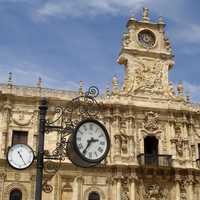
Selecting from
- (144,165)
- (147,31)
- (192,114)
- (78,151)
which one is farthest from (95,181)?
(78,151)

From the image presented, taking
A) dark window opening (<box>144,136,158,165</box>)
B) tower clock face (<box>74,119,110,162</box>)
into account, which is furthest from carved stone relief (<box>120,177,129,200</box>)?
tower clock face (<box>74,119,110,162</box>)

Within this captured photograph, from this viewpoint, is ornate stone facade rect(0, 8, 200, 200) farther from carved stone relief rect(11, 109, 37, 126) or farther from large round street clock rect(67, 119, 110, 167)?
large round street clock rect(67, 119, 110, 167)

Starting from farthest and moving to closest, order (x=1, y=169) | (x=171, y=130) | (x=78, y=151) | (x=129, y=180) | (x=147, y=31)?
(x=147, y=31) → (x=171, y=130) → (x=129, y=180) → (x=1, y=169) → (x=78, y=151)

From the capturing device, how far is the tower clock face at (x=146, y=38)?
86.0 feet

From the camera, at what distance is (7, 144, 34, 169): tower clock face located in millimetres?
6270

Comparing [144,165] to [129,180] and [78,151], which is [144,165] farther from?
[78,151]

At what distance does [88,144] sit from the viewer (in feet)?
19.6

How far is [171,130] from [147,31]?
21.6ft

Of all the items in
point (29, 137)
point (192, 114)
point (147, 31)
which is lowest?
point (29, 137)

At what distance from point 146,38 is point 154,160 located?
7.96m

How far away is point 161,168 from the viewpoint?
75.7 ft

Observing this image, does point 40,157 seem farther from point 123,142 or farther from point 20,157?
point 123,142

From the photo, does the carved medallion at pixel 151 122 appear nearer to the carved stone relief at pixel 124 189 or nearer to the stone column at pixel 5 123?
the carved stone relief at pixel 124 189

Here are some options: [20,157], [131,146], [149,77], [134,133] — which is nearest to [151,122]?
[134,133]
